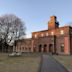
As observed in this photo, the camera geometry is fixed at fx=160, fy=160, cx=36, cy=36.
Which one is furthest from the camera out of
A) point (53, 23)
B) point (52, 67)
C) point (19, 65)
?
point (53, 23)

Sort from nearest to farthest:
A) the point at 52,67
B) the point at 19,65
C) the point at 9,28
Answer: the point at 52,67
the point at 19,65
the point at 9,28

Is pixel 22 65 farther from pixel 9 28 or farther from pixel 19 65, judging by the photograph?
pixel 9 28

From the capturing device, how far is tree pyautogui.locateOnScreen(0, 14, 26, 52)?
6556 centimetres

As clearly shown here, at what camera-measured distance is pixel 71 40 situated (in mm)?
67188

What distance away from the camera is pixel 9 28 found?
6631cm

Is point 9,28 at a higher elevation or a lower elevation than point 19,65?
higher

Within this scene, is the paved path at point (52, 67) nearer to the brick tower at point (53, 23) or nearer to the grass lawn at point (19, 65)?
the grass lawn at point (19, 65)

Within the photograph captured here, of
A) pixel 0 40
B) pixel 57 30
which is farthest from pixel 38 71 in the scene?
pixel 57 30

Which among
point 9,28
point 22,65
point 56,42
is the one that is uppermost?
point 9,28

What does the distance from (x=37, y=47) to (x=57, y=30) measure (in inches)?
487

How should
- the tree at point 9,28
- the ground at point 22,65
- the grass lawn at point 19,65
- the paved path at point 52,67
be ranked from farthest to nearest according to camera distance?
1. the tree at point 9,28
2. the ground at point 22,65
3. the grass lawn at point 19,65
4. the paved path at point 52,67

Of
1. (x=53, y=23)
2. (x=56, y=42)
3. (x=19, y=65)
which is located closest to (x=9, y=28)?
(x=56, y=42)

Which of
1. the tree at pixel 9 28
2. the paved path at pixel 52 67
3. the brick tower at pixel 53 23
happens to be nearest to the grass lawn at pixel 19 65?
the paved path at pixel 52 67

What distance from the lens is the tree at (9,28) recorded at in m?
65.6
